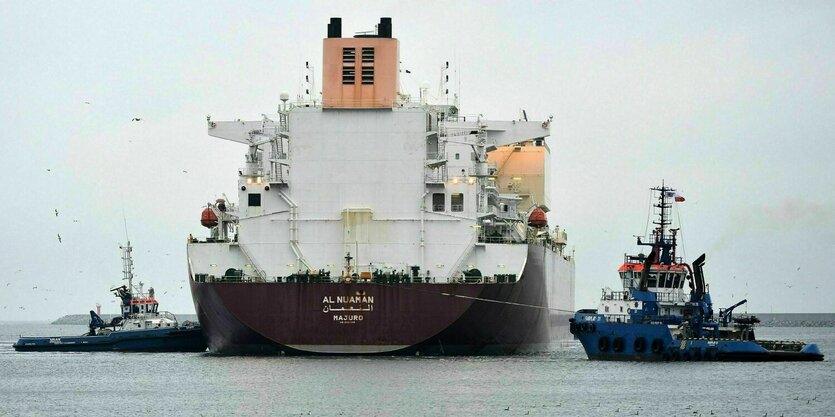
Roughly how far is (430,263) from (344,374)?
10116mm

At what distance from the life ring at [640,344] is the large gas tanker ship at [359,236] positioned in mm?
5295

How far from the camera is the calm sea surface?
48.4 meters

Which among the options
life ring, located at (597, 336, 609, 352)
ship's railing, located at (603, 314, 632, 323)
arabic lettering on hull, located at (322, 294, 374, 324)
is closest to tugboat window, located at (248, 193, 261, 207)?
arabic lettering on hull, located at (322, 294, 374, 324)

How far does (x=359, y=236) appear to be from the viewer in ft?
215

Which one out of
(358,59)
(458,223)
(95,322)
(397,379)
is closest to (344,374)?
(397,379)

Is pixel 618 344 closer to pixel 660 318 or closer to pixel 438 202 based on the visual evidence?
pixel 660 318

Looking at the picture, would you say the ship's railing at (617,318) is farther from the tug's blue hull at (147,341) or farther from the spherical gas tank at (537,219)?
the tug's blue hull at (147,341)

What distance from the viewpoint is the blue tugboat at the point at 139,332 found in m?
77.5

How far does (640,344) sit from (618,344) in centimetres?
108

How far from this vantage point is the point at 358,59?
66.9 m

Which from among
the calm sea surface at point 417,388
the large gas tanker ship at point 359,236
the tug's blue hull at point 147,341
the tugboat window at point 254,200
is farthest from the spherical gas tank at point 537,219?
the tug's blue hull at point 147,341

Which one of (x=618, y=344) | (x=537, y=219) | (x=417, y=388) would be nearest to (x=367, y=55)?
(x=537, y=219)

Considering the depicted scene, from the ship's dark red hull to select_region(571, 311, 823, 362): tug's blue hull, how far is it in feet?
14.7

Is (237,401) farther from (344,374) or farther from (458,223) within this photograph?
(458,223)
